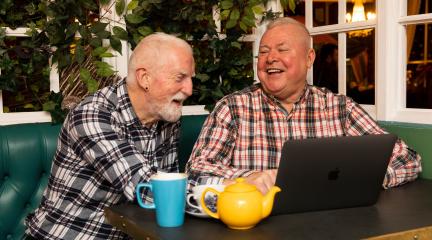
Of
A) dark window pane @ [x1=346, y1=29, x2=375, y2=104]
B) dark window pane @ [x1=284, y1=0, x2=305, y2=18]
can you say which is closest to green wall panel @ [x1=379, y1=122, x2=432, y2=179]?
dark window pane @ [x1=346, y1=29, x2=375, y2=104]

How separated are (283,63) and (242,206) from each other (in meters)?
1.09

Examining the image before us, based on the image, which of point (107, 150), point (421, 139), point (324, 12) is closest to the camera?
point (107, 150)

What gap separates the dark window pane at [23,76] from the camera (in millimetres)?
2363

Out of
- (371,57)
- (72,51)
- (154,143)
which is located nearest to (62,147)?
(154,143)

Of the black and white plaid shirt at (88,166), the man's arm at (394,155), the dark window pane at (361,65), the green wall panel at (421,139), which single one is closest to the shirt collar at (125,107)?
the black and white plaid shirt at (88,166)

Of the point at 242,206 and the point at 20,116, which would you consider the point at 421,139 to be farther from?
the point at 20,116

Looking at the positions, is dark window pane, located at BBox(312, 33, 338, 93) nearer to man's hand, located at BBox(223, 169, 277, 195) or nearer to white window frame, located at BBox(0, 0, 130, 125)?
white window frame, located at BBox(0, 0, 130, 125)

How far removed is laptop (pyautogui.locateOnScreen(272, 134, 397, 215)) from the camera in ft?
4.44

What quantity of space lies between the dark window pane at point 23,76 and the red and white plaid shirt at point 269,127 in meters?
0.87

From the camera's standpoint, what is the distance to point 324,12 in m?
2.79

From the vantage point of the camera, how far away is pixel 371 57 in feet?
8.41

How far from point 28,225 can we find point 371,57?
164 centimetres

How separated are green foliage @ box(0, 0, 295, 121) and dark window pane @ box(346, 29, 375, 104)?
42cm

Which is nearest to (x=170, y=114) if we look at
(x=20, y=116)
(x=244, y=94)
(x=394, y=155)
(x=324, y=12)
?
(x=244, y=94)
